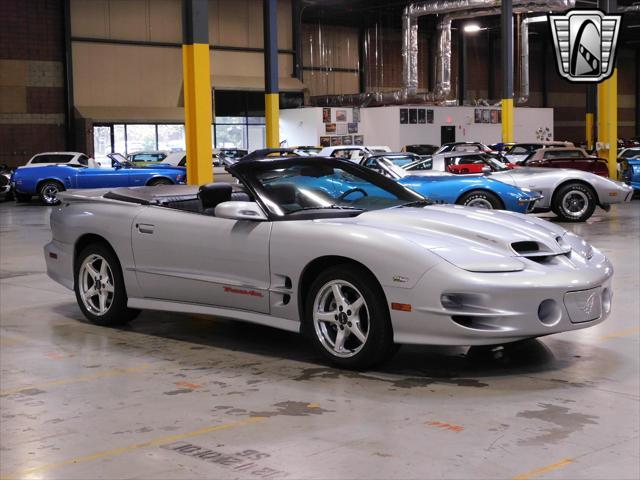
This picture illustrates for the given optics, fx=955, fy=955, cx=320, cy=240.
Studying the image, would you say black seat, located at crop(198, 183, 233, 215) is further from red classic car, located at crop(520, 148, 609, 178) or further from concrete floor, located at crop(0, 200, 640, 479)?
red classic car, located at crop(520, 148, 609, 178)

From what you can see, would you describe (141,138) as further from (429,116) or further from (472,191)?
(472,191)

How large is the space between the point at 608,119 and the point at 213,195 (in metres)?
24.9

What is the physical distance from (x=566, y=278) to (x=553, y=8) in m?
32.3

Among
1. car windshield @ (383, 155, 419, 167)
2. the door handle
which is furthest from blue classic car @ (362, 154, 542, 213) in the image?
car windshield @ (383, 155, 419, 167)

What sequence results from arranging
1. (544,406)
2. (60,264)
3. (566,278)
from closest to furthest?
(544,406) → (566,278) → (60,264)

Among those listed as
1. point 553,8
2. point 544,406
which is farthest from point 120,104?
point 544,406

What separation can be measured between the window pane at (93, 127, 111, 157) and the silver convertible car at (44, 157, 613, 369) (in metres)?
29.6

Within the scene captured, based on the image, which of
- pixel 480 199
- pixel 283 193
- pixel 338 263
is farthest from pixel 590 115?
pixel 338 263

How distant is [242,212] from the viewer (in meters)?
6.39

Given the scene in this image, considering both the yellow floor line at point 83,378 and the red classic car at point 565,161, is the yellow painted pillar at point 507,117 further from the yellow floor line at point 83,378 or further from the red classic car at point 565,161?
the yellow floor line at point 83,378

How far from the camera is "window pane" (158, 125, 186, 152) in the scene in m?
38.4

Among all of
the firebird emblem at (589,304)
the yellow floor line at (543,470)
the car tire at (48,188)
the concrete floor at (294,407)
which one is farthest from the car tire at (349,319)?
the car tire at (48,188)

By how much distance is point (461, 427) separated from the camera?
15.5 ft

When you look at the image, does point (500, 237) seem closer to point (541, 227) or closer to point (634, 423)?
point (541, 227)
